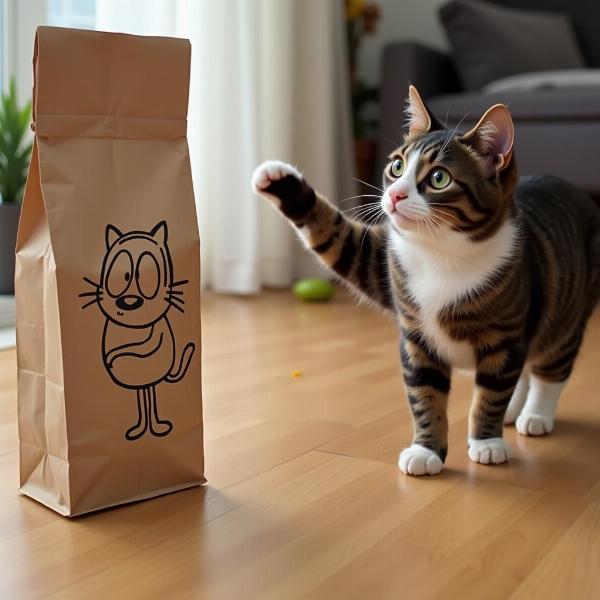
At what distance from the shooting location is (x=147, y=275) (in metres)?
1.03

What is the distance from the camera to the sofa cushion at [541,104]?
2.85 metres

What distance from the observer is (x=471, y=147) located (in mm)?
1168

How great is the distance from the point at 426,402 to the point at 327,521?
0.98 ft

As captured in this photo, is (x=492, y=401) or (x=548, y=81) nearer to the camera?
(x=492, y=401)

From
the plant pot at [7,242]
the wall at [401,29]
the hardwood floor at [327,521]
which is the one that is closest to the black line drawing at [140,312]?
the hardwood floor at [327,521]

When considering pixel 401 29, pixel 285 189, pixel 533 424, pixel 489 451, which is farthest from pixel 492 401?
pixel 401 29

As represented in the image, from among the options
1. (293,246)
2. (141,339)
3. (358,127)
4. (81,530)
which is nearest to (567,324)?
(141,339)

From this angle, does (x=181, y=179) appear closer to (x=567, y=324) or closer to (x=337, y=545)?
(x=337, y=545)

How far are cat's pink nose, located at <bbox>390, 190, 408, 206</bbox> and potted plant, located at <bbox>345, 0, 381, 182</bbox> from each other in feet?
8.04

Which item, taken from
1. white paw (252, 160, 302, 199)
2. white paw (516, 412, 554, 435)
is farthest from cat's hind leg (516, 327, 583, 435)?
white paw (252, 160, 302, 199)

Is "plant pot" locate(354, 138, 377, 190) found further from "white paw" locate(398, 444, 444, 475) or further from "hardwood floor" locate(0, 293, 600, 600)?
"white paw" locate(398, 444, 444, 475)

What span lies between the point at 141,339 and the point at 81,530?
0.23 meters

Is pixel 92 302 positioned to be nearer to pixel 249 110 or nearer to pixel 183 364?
pixel 183 364

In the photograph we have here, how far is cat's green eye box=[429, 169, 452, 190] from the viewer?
114 cm
